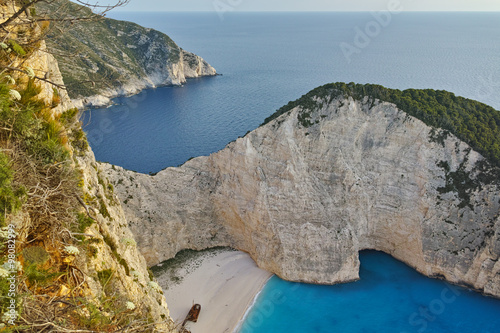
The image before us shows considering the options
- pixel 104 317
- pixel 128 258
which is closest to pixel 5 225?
pixel 104 317

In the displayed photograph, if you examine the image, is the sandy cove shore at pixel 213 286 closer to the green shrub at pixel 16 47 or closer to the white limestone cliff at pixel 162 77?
the green shrub at pixel 16 47

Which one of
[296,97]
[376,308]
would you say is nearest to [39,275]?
[376,308]

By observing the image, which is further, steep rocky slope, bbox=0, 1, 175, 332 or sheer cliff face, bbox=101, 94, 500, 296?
sheer cliff face, bbox=101, 94, 500, 296

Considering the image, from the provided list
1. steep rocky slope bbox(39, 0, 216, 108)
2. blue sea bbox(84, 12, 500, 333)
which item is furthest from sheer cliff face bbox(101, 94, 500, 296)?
steep rocky slope bbox(39, 0, 216, 108)

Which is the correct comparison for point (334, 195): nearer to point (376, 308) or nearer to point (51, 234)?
point (376, 308)

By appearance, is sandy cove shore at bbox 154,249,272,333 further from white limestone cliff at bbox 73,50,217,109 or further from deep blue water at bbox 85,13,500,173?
white limestone cliff at bbox 73,50,217,109
